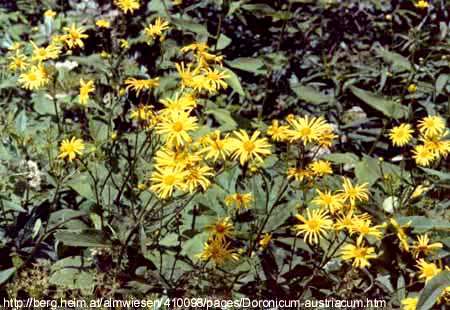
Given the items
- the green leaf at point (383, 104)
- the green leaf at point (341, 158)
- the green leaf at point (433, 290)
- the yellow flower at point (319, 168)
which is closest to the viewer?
the green leaf at point (433, 290)

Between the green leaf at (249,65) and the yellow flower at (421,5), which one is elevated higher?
the yellow flower at (421,5)

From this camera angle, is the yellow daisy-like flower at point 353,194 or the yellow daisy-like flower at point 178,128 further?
the yellow daisy-like flower at point 353,194

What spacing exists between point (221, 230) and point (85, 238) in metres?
0.49

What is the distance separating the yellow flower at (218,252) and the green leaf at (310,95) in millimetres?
1358

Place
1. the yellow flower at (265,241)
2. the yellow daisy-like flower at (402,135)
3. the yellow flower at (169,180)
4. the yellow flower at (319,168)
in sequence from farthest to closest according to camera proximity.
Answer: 1. the yellow daisy-like flower at (402,135)
2. the yellow flower at (319,168)
3. the yellow flower at (265,241)
4. the yellow flower at (169,180)

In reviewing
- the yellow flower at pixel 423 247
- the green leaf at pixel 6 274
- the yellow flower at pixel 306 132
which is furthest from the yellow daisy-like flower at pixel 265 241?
the green leaf at pixel 6 274

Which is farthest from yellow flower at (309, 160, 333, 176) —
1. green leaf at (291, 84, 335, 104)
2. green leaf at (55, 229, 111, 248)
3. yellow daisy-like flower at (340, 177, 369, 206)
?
green leaf at (291, 84, 335, 104)

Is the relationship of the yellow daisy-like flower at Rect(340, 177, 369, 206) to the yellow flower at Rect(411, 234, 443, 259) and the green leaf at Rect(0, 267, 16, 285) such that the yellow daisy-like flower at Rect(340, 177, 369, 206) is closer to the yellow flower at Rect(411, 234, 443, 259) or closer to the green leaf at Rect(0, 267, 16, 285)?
the yellow flower at Rect(411, 234, 443, 259)

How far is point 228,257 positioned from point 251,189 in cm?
46

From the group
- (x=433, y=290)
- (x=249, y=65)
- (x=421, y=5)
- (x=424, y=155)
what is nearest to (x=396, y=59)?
(x=421, y=5)

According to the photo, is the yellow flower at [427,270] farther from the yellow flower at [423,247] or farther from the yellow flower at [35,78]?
the yellow flower at [35,78]

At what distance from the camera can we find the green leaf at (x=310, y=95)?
12.1ft

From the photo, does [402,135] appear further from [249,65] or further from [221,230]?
[221,230]

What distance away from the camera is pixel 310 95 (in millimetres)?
3715
